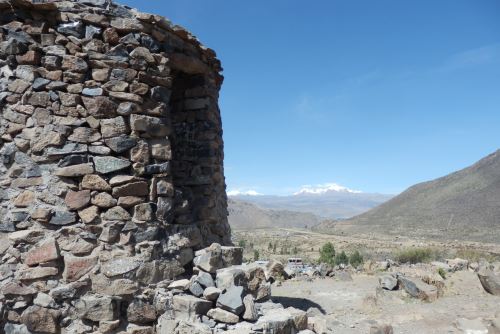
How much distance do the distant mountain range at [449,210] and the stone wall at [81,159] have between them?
136ft

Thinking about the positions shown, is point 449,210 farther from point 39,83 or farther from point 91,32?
point 39,83

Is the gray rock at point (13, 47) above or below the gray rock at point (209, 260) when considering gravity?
above

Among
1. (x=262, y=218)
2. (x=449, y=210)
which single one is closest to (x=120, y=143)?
(x=449, y=210)

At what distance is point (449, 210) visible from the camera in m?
53.9

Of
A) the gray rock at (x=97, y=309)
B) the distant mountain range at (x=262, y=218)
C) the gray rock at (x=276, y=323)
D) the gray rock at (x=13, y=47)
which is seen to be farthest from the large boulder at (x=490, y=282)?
the distant mountain range at (x=262, y=218)

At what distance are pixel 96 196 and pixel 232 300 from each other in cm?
172

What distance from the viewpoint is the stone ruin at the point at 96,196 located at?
388cm

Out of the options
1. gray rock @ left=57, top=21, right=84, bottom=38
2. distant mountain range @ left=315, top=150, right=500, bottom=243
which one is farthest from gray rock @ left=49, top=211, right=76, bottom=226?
distant mountain range @ left=315, top=150, right=500, bottom=243

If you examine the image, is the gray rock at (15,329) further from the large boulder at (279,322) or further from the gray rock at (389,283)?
the gray rock at (389,283)

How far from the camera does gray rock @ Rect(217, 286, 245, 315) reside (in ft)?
12.1

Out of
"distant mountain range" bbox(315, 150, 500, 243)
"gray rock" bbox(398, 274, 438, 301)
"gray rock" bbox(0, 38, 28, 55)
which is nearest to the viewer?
"gray rock" bbox(0, 38, 28, 55)

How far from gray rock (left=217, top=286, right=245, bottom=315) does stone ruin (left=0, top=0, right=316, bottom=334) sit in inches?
0.4

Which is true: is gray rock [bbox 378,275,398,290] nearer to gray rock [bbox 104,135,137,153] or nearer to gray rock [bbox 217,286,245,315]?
gray rock [bbox 217,286,245,315]

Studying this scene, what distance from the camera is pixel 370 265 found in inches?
692
